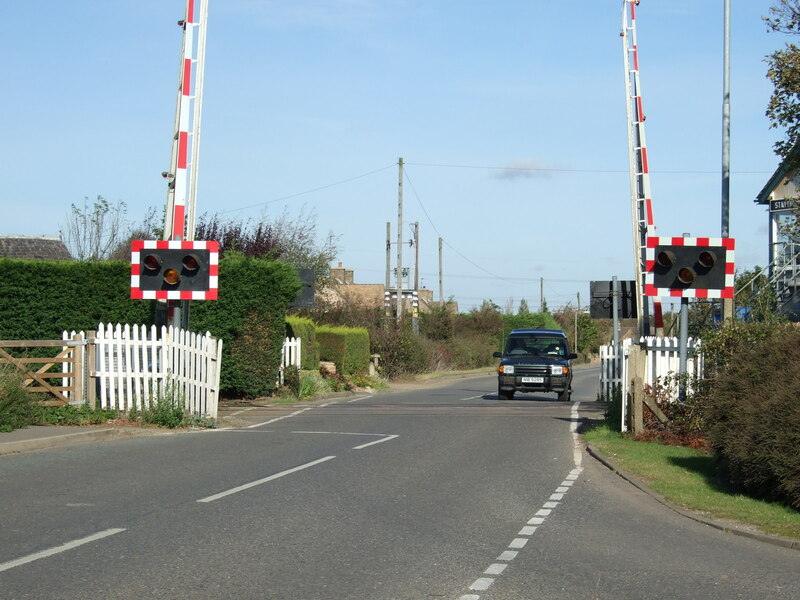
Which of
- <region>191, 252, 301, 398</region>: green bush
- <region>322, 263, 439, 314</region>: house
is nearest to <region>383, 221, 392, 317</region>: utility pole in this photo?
<region>322, 263, 439, 314</region>: house

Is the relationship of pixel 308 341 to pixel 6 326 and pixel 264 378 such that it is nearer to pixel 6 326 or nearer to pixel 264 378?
pixel 264 378

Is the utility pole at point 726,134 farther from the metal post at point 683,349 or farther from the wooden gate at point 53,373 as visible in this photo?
the wooden gate at point 53,373

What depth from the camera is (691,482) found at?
1138 cm

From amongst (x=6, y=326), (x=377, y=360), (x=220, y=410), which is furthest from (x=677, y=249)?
(x=377, y=360)

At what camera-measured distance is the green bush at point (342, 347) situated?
3647cm

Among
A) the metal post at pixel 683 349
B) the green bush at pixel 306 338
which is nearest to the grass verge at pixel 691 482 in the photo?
the metal post at pixel 683 349

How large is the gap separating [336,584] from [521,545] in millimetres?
1982

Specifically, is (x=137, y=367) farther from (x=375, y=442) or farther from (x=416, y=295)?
(x=416, y=295)

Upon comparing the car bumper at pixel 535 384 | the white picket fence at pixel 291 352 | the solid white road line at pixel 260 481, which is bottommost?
the solid white road line at pixel 260 481

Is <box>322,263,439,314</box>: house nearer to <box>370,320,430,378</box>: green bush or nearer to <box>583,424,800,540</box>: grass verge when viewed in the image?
<box>370,320,430,378</box>: green bush

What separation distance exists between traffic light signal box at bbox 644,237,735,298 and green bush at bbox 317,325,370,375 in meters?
21.3

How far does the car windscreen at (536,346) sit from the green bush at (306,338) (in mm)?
6607

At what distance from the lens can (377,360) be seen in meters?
Answer: 43.1

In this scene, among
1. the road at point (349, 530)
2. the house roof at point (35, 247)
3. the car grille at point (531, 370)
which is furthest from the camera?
the house roof at point (35, 247)
